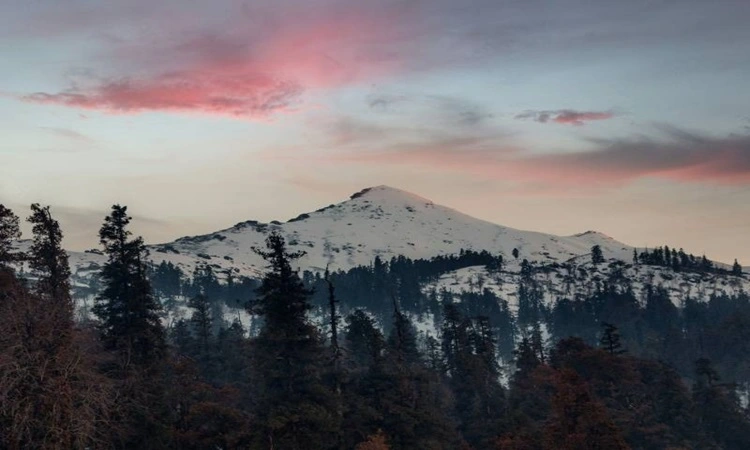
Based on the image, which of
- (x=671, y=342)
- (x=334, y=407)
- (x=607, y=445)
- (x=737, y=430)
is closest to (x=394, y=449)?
(x=334, y=407)

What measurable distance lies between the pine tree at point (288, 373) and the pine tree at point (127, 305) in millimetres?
7657

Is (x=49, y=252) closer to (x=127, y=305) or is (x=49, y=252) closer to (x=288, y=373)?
(x=127, y=305)

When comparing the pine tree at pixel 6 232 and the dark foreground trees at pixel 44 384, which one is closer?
the dark foreground trees at pixel 44 384

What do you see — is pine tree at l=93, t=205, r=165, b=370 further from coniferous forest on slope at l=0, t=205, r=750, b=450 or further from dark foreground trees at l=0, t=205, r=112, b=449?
dark foreground trees at l=0, t=205, r=112, b=449

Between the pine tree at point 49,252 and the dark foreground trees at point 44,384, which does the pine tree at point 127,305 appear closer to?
the pine tree at point 49,252

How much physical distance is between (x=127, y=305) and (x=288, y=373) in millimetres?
12665

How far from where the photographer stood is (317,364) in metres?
47.9

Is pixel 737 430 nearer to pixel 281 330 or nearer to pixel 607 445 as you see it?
pixel 607 445

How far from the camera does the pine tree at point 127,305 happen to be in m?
48.5

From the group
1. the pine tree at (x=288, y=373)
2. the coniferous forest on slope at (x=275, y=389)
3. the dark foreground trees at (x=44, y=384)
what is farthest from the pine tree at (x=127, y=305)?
the dark foreground trees at (x=44, y=384)

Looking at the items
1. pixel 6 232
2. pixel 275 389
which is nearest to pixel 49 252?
pixel 6 232

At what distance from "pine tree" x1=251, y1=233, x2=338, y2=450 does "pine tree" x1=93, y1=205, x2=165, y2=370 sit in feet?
25.1

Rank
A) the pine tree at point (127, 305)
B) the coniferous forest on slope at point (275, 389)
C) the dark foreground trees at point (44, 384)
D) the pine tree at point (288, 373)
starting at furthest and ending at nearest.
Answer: the pine tree at point (127, 305) → the pine tree at point (288, 373) → the coniferous forest on slope at point (275, 389) → the dark foreground trees at point (44, 384)

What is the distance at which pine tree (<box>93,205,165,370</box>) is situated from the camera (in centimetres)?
4850
